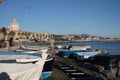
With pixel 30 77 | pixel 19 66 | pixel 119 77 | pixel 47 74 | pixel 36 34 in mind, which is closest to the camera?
pixel 30 77

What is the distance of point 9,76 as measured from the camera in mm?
6477

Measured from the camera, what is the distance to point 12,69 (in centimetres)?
732

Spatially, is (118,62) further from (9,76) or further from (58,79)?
(9,76)

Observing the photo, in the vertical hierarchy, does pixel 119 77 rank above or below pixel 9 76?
below

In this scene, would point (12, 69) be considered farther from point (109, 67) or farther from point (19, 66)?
point (109, 67)

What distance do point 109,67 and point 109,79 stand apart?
4.70 meters

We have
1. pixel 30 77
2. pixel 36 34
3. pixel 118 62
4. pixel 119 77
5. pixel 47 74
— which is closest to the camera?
pixel 30 77

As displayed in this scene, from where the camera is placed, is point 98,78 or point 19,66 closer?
point 19,66

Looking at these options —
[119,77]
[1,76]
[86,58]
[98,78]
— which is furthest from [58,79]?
[86,58]

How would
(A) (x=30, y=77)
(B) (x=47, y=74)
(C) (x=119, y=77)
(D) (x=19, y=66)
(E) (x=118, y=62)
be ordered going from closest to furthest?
1. (A) (x=30, y=77)
2. (D) (x=19, y=66)
3. (B) (x=47, y=74)
4. (C) (x=119, y=77)
5. (E) (x=118, y=62)

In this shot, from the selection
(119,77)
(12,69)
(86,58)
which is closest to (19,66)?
(12,69)

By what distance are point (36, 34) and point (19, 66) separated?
160 m

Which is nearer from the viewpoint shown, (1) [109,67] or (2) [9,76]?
(2) [9,76]

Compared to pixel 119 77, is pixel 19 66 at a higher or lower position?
higher
